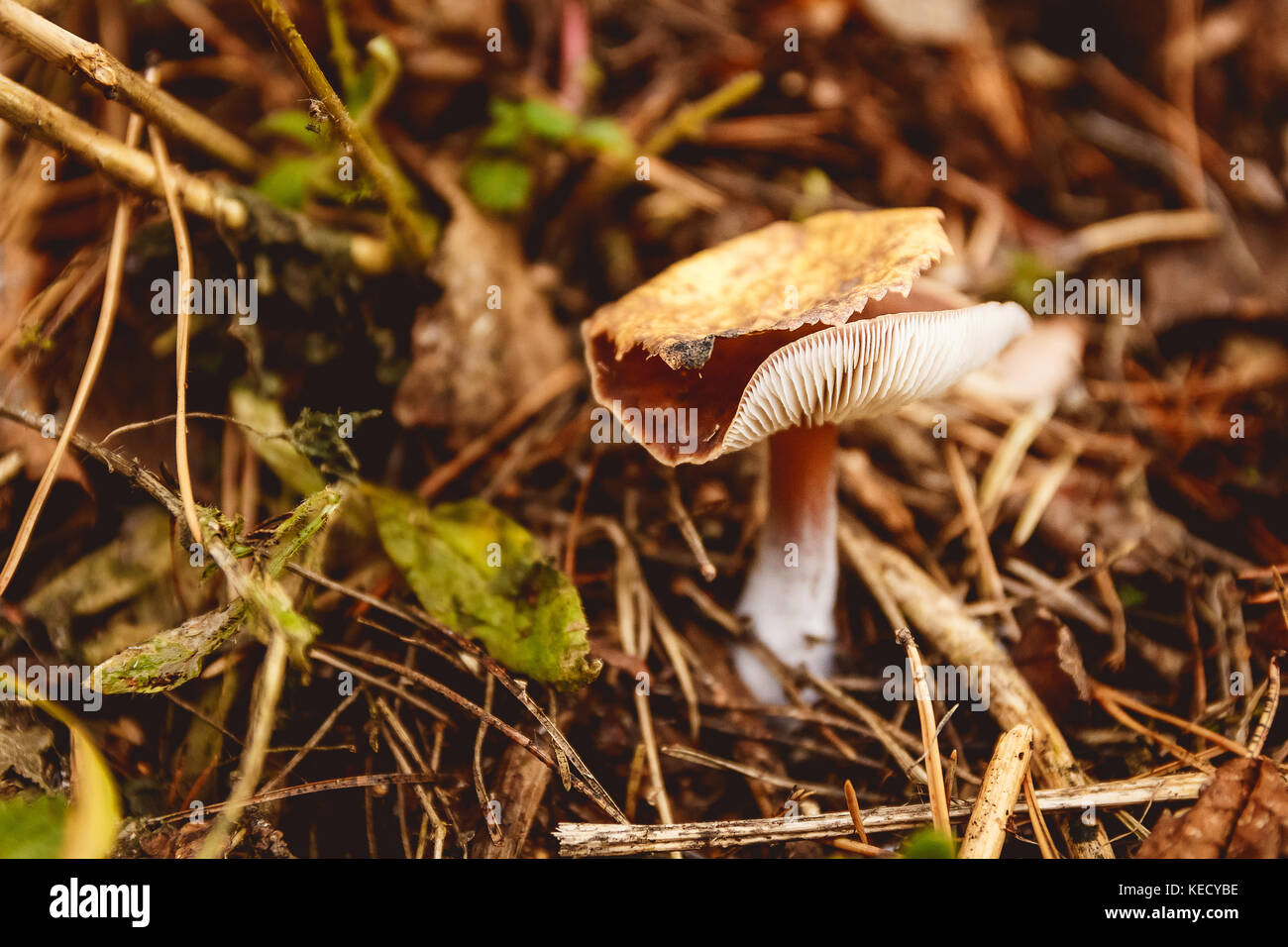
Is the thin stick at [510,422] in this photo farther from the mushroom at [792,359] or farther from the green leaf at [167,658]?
the green leaf at [167,658]

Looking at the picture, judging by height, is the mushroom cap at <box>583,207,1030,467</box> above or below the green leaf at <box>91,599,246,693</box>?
above

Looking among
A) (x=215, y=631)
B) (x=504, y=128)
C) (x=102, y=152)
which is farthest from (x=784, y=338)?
(x=102, y=152)

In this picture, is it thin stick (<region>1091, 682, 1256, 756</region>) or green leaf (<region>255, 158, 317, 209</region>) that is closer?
thin stick (<region>1091, 682, 1256, 756</region>)

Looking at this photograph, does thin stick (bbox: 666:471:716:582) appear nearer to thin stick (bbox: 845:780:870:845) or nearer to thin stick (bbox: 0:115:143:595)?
thin stick (bbox: 845:780:870:845)

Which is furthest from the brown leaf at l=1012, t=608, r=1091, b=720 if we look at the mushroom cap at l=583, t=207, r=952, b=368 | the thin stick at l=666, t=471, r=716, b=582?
the mushroom cap at l=583, t=207, r=952, b=368

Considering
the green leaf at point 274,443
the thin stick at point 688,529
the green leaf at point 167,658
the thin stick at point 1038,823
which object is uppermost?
the green leaf at point 274,443

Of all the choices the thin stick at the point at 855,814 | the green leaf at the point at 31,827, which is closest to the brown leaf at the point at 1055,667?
the thin stick at the point at 855,814
